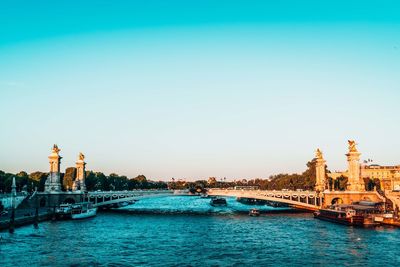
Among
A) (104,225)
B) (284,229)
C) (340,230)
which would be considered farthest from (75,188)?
(340,230)

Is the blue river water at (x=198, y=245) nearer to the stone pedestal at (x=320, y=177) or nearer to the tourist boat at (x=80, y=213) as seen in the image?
the tourist boat at (x=80, y=213)

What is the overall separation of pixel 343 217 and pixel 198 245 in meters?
32.9

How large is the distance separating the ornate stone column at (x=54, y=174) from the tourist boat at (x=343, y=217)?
183ft

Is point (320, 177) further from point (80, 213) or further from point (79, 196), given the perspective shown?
point (80, 213)

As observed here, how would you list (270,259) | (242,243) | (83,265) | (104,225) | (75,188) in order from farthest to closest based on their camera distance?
1. (75,188)
2. (104,225)
3. (242,243)
4. (270,259)
5. (83,265)

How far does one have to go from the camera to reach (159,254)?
44688 millimetres

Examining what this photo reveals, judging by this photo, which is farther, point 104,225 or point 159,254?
point 104,225

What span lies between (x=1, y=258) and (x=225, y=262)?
798 inches

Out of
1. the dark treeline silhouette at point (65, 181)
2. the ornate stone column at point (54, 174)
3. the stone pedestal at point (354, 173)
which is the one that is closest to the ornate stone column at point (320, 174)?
the stone pedestal at point (354, 173)

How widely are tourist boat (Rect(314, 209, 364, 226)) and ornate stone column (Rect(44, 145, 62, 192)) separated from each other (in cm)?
5573

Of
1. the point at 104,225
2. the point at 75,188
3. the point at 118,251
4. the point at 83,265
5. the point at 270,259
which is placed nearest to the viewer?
the point at 83,265

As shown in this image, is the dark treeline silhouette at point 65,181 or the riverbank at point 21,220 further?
the dark treeline silhouette at point 65,181

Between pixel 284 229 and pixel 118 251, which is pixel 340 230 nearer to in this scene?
pixel 284 229

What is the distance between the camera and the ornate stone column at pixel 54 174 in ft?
324
